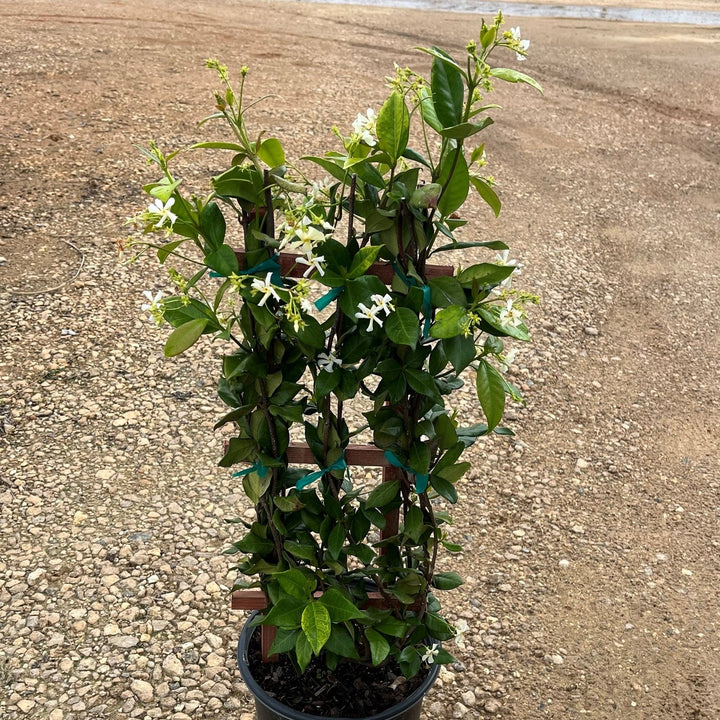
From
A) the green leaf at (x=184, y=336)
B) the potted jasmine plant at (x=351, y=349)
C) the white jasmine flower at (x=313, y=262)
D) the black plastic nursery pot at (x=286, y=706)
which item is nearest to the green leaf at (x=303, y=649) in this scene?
the potted jasmine plant at (x=351, y=349)

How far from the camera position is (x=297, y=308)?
1.66 m

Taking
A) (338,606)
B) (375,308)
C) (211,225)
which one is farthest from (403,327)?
(338,606)

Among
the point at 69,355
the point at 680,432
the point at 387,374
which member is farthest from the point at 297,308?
the point at 680,432

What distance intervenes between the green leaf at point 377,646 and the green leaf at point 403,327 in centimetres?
80

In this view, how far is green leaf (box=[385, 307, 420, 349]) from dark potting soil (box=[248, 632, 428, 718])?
3.42 feet

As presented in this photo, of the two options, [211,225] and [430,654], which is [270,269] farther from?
[430,654]

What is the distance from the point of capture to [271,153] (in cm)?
173

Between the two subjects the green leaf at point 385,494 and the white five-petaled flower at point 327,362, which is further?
the green leaf at point 385,494

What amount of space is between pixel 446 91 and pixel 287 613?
1.16m

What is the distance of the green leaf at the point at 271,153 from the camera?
1.72m

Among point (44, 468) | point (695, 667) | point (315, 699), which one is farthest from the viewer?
point (44, 468)

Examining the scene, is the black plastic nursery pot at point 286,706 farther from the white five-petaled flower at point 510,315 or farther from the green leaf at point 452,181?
the green leaf at point 452,181

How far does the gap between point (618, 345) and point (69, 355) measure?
2.89m

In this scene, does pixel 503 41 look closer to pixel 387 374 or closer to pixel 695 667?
pixel 387 374
